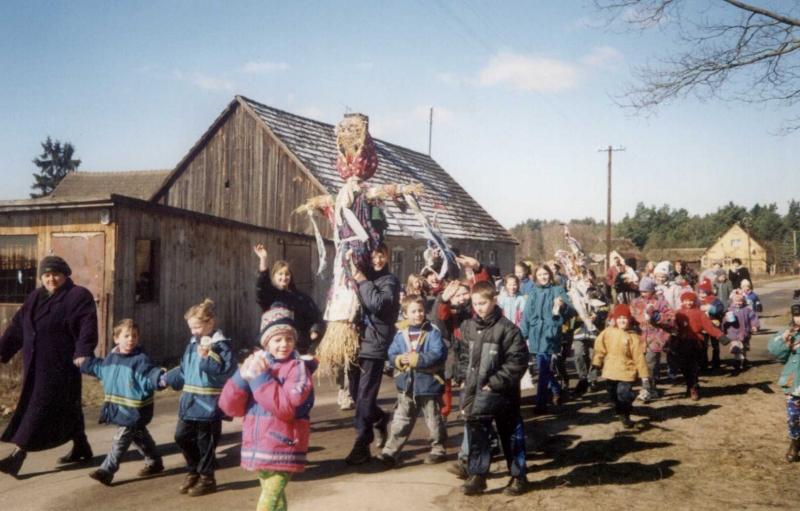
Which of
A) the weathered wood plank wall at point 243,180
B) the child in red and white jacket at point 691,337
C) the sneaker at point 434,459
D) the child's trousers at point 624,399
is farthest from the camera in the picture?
the weathered wood plank wall at point 243,180

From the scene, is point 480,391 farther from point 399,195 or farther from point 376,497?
point 399,195

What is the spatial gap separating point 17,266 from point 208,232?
3294mm

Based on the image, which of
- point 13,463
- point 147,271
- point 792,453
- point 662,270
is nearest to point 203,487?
point 13,463

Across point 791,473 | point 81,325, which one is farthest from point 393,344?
point 791,473

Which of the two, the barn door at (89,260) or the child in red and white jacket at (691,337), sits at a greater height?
the barn door at (89,260)

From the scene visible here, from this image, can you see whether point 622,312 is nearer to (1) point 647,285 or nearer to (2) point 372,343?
(1) point 647,285

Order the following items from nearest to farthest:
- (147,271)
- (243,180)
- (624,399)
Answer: (624,399), (147,271), (243,180)

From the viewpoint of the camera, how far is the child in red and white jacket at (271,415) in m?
3.45

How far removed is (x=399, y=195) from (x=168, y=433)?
12.0ft

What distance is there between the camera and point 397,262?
59.8 feet

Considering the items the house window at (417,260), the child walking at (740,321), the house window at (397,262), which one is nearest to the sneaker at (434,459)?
the child walking at (740,321)

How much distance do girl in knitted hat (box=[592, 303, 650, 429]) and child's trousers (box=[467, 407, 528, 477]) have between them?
7.87ft

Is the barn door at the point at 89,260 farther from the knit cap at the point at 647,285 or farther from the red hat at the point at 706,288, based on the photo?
the red hat at the point at 706,288

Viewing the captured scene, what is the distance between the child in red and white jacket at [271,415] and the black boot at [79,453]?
2.77 metres
